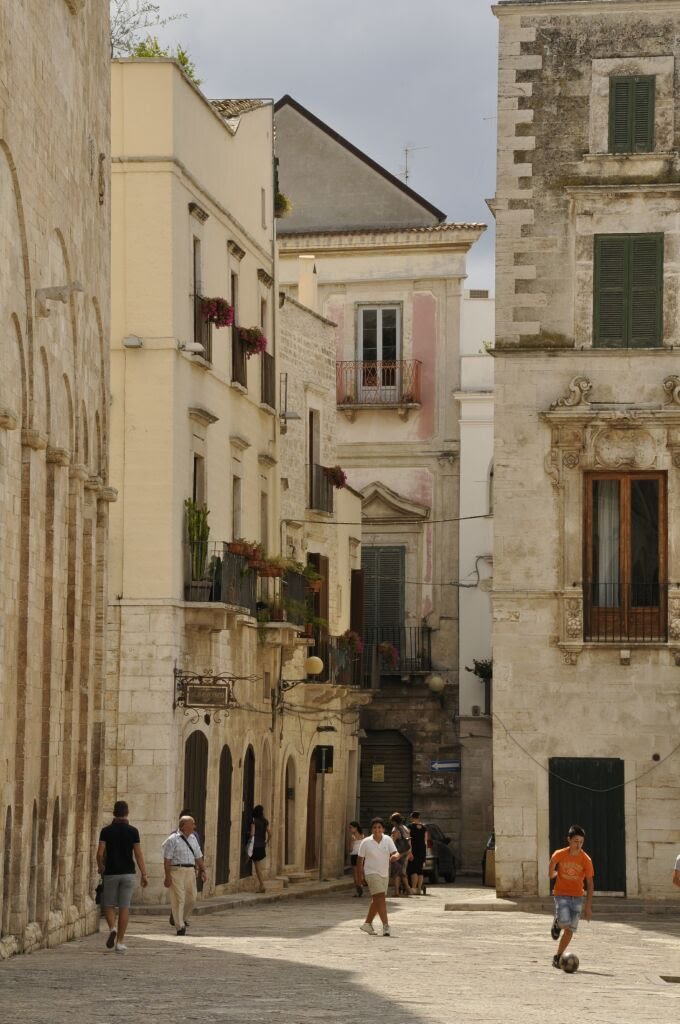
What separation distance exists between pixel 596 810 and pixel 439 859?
1227cm

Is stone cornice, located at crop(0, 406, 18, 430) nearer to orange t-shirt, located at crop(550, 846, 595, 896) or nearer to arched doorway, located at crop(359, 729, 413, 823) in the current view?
orange t-shirt, located at crop(550, 846, 595, 896)

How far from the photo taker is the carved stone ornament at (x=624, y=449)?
31.2 m

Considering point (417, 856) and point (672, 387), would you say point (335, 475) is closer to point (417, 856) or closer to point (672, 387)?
point (417, 856)

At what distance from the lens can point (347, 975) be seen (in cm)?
1953

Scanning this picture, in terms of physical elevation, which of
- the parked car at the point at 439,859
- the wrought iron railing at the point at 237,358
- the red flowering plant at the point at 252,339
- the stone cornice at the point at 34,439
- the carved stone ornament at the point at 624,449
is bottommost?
the parked car at the point at 439,859

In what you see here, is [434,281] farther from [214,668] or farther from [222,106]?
[214,668]

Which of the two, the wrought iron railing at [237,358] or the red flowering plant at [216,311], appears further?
the wrought iron railing at [237,358]

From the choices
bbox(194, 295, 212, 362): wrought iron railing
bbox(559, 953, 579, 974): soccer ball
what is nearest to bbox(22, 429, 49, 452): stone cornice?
bbox(559, 953, 579, 974): soccer ball

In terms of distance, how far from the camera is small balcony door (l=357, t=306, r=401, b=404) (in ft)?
164

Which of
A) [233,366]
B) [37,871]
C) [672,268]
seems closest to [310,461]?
[233,366]

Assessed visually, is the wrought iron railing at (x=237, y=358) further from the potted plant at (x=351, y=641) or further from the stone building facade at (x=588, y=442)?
the potted plant at (x=351, y=641)

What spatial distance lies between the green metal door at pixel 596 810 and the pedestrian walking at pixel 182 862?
796cm

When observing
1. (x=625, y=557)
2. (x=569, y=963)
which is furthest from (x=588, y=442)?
(x=569, y=963)

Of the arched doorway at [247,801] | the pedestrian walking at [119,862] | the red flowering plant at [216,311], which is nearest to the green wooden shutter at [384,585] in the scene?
the arched doorway at [247,801]
